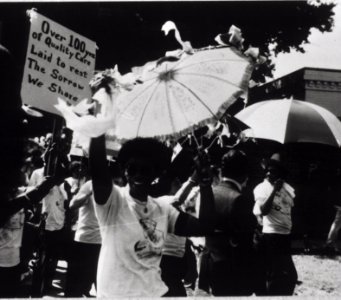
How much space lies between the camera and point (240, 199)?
10.8 ft

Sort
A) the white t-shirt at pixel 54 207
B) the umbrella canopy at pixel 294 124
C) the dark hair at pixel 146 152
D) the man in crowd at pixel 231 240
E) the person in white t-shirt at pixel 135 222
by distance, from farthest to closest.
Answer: the white t-shirt at pixel 54 207 → the umbrella canopy at pixel 294 124 → the man in crowd at pixel 231 240 → the dark hair at pixel 146 152 → the person in white t-shirt at pixel 135 222

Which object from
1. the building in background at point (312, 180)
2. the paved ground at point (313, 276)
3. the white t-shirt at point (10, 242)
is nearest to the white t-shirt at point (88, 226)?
the white t-shirt at point (10, 242)

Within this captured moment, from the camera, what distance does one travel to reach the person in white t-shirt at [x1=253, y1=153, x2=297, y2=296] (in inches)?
178

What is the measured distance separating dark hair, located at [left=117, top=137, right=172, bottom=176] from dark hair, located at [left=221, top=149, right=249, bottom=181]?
1.00 m

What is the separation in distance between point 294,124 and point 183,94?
191 centimetres

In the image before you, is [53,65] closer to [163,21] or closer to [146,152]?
[146,152]

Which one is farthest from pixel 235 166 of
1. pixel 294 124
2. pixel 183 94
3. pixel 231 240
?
pixel 294 124

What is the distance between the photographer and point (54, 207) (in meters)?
5.05

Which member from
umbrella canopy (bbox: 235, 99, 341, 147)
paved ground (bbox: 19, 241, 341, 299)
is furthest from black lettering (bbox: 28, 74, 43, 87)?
paved ground (bbox: 19, 241, 341, 299)

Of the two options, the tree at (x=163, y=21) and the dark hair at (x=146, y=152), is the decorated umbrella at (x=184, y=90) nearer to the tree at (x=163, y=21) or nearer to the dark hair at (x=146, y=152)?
the dark hair at (x=146, y=152)

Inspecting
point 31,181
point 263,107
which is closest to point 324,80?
point 263,107

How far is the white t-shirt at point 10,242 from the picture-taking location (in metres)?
3.34

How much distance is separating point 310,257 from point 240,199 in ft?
15.9

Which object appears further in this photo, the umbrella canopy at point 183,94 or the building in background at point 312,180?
the building in background at point 312,180
